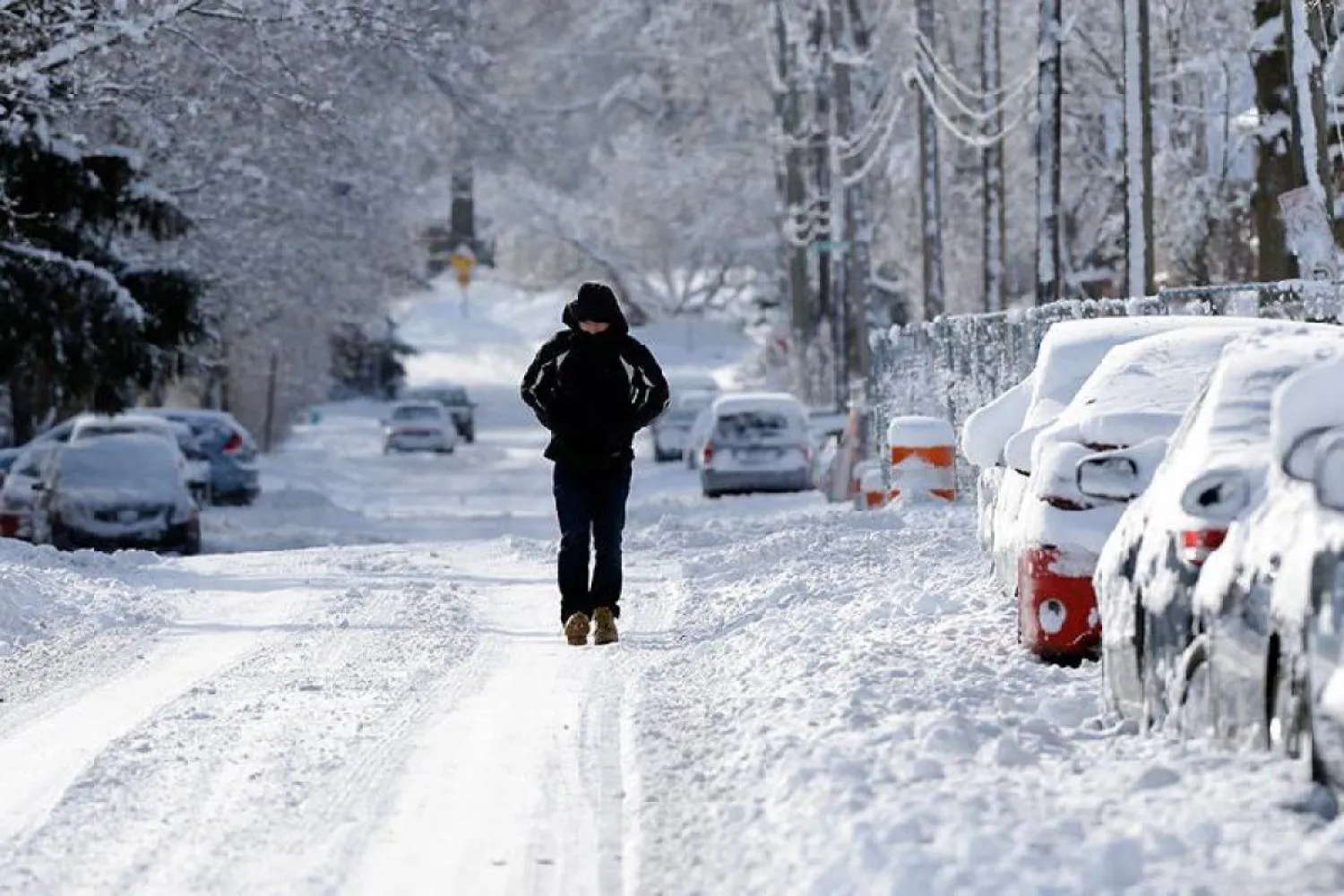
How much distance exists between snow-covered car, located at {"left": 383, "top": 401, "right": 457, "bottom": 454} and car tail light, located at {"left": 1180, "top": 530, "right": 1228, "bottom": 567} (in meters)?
57.2

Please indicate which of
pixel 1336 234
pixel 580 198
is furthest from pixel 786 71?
pixel 580 198

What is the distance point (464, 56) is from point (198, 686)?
26.0 meters

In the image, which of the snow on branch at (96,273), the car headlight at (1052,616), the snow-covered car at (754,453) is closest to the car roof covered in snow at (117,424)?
the snow on branch at (96,273)

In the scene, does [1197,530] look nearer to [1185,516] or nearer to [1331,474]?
[1185,516]

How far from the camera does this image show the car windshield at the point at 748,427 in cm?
3869

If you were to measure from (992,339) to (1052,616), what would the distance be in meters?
15.2

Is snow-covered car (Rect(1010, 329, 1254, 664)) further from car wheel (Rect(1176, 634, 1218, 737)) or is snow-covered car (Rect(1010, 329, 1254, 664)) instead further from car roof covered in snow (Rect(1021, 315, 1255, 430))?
car wheel (Rect(1176, 634, 1218, 737))

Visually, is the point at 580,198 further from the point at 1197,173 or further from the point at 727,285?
the point at 1197,173

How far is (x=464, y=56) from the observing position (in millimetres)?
37750

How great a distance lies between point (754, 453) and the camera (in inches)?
1521

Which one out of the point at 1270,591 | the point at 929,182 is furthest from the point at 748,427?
the point at 1270,591

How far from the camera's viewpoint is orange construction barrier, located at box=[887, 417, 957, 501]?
25.2 m

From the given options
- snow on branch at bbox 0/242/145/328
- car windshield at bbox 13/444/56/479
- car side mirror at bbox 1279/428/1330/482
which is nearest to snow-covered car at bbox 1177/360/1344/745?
car side mirror at bbox 1279/428/1330/482

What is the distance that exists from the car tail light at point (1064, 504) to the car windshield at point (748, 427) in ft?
87.2
